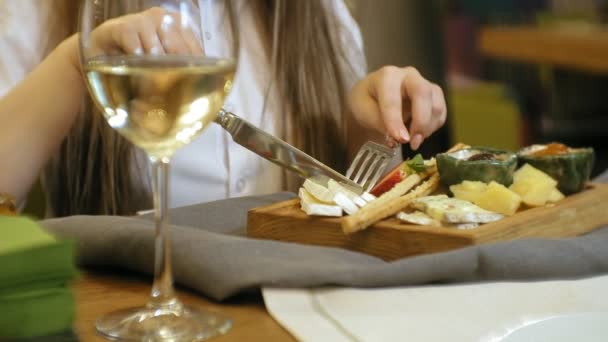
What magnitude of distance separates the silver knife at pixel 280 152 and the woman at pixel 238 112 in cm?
23

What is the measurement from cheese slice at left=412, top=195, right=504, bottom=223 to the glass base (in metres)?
0.23

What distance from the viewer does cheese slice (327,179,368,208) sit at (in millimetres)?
811

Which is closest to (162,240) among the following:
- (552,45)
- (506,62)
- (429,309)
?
(429,309)

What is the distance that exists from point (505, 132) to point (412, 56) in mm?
1176

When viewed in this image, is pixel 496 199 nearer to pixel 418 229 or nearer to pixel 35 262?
pixel 418 229

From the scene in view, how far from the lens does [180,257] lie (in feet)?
2.28

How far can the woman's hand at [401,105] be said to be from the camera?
1.00 m

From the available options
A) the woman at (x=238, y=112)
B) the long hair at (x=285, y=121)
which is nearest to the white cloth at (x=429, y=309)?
the woman at (x=238, y=112)

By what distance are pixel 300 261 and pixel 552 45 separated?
10.0 feet

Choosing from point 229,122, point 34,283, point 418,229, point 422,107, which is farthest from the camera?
point 422,107

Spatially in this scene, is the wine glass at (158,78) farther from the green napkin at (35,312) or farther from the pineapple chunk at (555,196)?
the pineapple chunk at (555,196)

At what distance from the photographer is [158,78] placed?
569 mm

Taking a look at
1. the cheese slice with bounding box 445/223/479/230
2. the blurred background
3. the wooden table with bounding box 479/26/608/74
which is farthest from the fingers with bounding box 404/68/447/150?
the wooden table with bounding box 479/26/608/74

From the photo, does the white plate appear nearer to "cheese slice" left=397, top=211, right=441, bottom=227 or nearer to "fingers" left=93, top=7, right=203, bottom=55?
"cheese slice" left=397, top=211, right=441, bottom=227
